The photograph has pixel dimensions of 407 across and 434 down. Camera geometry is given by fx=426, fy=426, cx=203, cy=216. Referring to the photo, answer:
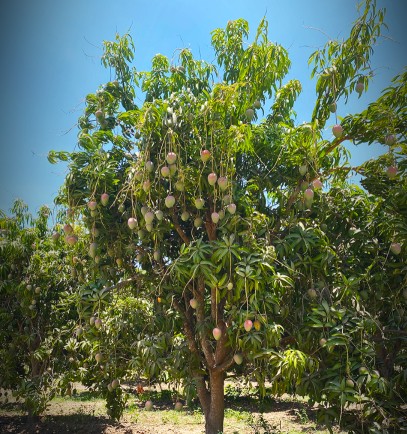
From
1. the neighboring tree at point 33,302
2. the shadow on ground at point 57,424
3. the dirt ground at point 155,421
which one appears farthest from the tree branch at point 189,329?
the shadow on ground at point 57,424

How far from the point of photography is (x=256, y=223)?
3.09m

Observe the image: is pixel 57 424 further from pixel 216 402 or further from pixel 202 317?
pixel 202 317

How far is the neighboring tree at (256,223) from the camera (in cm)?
279

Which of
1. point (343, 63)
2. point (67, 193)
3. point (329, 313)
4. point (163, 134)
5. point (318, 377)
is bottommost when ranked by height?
point (318, 377)

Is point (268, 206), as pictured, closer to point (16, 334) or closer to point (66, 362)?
point (66, 362)

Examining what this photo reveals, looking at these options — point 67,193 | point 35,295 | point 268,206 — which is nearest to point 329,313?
point 268,206

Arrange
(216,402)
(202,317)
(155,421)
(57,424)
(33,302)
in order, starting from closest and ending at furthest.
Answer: (202,317) < (216,402) < (33,302) < (57,424) < (155,421)

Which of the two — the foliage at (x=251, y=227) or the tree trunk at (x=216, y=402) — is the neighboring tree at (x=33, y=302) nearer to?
the foliage at (x=251, y=227)

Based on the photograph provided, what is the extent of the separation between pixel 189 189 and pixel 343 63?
1464 millimetres

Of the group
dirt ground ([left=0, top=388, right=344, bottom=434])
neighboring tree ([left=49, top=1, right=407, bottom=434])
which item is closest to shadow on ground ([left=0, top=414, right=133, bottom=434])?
dirt ground ([left=0, top=388, right=344, bottom=434])

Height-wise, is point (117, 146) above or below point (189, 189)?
above

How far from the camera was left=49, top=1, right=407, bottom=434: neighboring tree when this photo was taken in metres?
2.79

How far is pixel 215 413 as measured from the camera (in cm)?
356

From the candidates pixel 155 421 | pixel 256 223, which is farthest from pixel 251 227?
pixel 155 421
